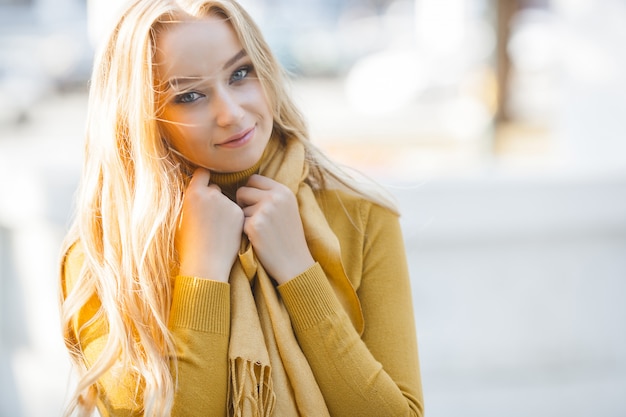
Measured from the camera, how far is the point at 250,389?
0.97m

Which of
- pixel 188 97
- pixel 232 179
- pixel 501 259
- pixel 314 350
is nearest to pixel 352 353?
pixel 314 350

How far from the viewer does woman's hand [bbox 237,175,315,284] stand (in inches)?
40.3

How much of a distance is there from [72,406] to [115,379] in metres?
0.07

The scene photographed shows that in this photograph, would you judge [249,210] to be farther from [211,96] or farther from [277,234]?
[211,96]

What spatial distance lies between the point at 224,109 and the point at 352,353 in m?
0.38

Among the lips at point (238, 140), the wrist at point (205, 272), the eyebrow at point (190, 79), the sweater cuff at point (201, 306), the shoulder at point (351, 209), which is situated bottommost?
the sweater cuff at point (201, 306)

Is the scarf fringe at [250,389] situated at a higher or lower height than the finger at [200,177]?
lower

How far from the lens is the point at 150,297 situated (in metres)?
1.00

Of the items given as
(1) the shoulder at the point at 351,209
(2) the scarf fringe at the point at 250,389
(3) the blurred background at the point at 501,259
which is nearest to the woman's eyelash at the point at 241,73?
(1) the shoulder at the point at 351,209

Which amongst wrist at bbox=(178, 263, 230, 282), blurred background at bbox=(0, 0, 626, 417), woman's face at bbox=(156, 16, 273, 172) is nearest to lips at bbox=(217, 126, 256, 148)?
woman's face at bbox=(156, 16, 273, 172)

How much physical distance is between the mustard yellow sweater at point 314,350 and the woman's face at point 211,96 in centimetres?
19

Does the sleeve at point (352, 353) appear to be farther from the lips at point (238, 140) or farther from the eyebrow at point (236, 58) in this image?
the eyebrow at point (236, 58)

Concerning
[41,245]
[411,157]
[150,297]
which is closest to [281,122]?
[150,297]

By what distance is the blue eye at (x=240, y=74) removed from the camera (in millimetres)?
1026
